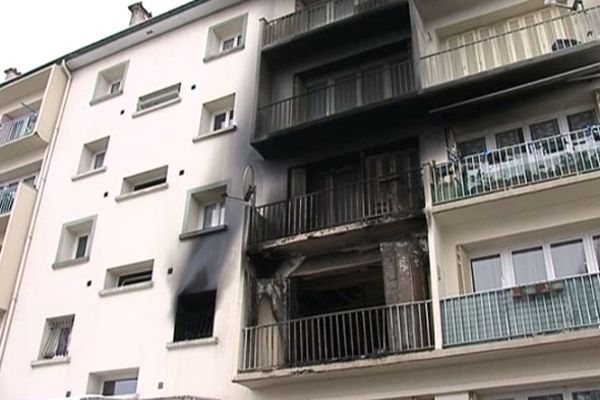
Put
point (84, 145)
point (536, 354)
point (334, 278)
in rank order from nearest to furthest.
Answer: point (536, 354) → point (334, 278) → point (84, 145)

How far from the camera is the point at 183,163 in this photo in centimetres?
1756

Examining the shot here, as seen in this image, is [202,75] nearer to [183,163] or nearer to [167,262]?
[183,163]

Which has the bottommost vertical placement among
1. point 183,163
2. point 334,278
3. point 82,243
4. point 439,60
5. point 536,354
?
point 536,354

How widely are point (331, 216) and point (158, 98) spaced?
8.45m

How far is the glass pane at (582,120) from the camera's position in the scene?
42.6 feet

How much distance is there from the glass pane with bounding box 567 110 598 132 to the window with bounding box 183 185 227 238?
859 centimetres

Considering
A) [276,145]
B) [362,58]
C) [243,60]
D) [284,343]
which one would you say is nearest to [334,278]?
[284,343]

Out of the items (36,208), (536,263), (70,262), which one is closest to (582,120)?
(536,263)

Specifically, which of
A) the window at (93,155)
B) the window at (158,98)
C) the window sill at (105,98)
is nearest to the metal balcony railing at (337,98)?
the window at (158,98)

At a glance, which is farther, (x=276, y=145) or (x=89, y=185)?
(x=89, y=185)

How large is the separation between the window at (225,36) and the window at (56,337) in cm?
887

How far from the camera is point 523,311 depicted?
11.0 m

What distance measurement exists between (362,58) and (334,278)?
20.5 feet

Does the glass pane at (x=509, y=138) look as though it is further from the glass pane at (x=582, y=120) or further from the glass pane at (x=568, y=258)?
the glass pane at (x=568, y=258)
